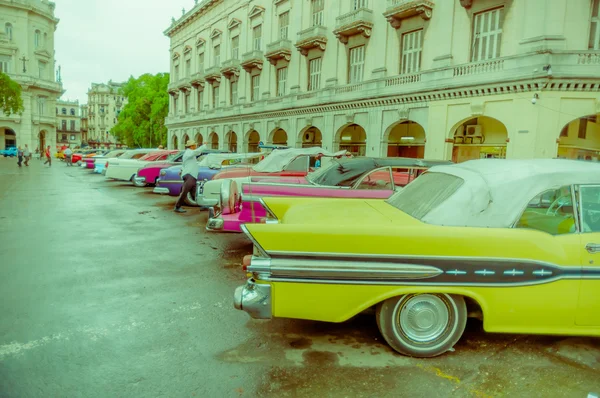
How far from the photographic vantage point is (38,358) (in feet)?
10.00

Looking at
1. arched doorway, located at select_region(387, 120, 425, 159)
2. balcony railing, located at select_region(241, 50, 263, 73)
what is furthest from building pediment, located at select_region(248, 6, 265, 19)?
arched doorway, located at select_region(387, 120, 425, 159)

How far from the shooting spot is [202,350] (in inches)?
127

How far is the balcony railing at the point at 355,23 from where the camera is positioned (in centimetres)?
1994

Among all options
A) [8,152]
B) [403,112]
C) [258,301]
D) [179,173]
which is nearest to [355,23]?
[403,112]

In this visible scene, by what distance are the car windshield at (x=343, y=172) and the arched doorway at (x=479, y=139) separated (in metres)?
11.8

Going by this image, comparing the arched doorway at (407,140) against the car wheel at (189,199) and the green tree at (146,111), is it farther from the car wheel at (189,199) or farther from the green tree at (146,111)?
the green tree at (146,111)

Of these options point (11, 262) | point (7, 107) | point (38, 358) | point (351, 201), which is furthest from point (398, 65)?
point (7, 107)

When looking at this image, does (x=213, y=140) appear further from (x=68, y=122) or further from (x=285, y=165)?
(x=68, y=122)

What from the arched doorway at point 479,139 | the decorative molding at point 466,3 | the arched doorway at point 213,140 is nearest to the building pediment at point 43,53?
the arched doorway at point 213,140

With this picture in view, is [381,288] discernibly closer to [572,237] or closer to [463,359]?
[463,359]

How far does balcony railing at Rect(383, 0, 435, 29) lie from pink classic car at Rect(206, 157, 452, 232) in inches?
509

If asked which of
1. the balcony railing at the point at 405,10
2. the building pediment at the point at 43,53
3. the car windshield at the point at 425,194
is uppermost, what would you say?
the building pediment at the point at 43,53

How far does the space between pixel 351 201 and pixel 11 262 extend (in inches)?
180

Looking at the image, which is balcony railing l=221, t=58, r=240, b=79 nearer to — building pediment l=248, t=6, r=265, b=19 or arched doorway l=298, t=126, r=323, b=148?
building pediment l=248, t=6, r=265, b=19
